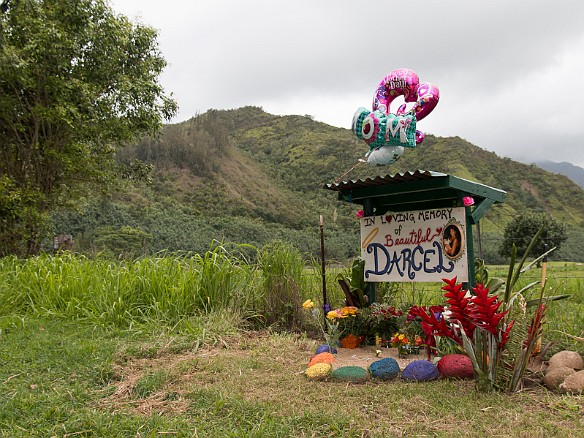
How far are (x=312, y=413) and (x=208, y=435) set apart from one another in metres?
0.56

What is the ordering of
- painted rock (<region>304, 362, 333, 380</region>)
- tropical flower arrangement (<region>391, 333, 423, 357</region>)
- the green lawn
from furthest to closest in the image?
1. tropical flower arrangement (<region>391, 333, 423, 357</region>)
2. painted rock (<region>304, 362, 333, 380</region>)
3. the green lawn

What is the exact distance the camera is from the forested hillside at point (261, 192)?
21656mm

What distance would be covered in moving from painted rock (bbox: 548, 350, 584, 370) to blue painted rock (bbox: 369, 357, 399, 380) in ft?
3.28

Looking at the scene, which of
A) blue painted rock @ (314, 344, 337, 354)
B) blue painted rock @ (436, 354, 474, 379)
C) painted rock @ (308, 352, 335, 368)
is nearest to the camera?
blue painted rock @ (436, 354, 474, 379)

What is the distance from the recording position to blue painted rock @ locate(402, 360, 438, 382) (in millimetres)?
3174

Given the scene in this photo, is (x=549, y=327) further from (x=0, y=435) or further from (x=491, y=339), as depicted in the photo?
(x=0, y=435)

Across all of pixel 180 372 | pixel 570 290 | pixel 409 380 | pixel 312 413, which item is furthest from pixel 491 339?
pixel 570 290

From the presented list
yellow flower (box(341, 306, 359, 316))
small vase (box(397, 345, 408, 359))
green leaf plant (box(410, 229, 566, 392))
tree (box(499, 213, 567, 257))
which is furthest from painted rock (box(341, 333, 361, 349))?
tree (box(499, 213, 567, 257))

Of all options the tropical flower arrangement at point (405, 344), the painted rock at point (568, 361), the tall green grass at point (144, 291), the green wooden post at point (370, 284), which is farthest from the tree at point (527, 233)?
the painted rock at point (568, 361)

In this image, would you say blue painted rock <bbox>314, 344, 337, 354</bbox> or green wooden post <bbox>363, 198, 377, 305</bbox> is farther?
green wooden post <bbox>363, 198, 377, 305</bbox>

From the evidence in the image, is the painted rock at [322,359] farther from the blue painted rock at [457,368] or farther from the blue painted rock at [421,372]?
the blue painted rock at [457,368]

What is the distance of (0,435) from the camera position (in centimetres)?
248

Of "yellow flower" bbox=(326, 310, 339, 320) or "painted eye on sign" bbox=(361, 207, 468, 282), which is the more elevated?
"painted eye on sign" bbox=(361, 207, 468, 282)

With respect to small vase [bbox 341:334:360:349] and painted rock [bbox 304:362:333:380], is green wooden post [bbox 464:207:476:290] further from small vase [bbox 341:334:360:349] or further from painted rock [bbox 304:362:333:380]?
painted rock [bbox 304:362:333:380]
